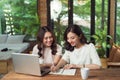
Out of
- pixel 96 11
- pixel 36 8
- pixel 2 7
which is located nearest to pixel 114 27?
pixel 96 11

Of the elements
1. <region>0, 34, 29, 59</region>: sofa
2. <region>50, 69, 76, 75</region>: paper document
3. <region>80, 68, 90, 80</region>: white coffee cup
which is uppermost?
<region>80, 68, 90, 80</region>: white coffee cup

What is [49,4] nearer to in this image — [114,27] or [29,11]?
[29,11]

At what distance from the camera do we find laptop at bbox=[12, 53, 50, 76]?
2367mm

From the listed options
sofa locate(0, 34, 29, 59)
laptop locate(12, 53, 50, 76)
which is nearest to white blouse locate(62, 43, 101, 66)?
laptop locate(12, 53, 50, 76)

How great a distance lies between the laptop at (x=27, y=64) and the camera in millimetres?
2367

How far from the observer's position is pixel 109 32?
271 inches

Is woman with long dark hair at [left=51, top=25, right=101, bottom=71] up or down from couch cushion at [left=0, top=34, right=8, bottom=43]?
up

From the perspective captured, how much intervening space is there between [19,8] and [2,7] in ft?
1.62

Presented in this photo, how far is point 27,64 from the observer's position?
243 centimetres

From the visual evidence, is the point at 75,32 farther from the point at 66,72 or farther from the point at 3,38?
the point at 3,38

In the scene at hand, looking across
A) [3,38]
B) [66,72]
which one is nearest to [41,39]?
[66,72]

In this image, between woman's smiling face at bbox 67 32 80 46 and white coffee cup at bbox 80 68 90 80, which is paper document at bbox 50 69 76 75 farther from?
woman's smiling face at bbox 67 32 80 46

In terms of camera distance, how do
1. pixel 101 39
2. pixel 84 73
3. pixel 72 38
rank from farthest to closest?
1. pixel 101 39
2. pixel 72 38
3. pixel 84 73

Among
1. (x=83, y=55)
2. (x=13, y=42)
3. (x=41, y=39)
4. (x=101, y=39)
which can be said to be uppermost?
(x=41, y=39)
